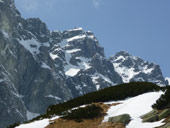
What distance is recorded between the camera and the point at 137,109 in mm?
22938

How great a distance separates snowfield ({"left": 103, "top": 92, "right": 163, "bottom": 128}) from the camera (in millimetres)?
20703

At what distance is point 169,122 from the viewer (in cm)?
1864

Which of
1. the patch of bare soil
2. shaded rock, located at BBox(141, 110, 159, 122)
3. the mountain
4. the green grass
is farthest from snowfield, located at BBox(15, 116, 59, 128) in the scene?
shaded rock, located at BBox(141, 110, 159, 122)

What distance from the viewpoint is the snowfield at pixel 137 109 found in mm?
20703

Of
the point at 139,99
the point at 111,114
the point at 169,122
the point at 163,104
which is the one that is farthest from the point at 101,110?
the point at 169,122

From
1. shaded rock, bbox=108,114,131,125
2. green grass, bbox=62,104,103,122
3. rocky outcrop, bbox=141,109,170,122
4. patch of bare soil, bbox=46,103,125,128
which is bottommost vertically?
rocky outcrop, bbox=141,109,170,122

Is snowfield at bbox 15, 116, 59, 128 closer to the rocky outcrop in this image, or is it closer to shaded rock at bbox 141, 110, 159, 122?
shaded rock at bbox 141, 110, 159, 122

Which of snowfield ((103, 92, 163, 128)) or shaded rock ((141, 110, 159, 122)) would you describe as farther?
snowfield ((103, 92, 163, 128))

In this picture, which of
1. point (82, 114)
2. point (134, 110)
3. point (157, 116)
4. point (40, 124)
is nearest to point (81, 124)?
point (82, 114)

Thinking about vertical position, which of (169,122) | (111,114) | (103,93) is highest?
(103,93)

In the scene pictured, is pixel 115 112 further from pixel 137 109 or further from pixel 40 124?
pixel 40 124

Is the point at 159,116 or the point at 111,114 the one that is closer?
the point at 159,116

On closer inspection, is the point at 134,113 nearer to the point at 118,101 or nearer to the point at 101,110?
the point at 101,110

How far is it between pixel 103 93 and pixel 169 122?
10524 mm
